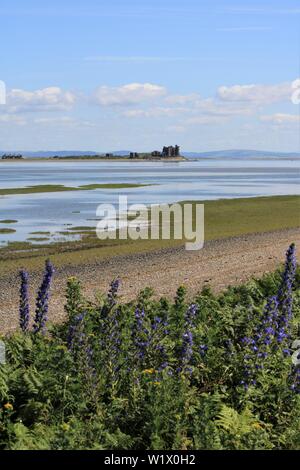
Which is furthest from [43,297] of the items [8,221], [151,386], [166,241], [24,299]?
[8,221]

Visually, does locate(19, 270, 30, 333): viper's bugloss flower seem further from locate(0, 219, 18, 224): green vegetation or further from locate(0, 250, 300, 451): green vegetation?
locate(0, 219, 18, 224): green vegetation

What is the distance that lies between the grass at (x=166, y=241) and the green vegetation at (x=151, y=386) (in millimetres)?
16930

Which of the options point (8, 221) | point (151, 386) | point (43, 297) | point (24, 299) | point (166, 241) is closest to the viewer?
point (151, 386)

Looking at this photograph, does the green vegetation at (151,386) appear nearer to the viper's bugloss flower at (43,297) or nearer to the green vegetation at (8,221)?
the viper's bugloss flower at (43,297)

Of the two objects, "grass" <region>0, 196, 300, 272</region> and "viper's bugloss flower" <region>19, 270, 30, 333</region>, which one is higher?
"viper's bugloss flower" <region>19, 270, 30, 333</region>

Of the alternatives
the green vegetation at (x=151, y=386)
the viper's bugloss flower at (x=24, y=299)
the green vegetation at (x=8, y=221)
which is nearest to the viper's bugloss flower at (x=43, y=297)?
the green vegetation at (x=151, y=386)

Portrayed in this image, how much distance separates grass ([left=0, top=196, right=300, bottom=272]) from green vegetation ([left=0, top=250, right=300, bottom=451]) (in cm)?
1693

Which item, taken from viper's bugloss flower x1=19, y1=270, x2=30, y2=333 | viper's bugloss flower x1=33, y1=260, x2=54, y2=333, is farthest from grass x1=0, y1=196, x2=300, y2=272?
viper's bugloss flower x1=33, y1=260, x2=54, y2=333

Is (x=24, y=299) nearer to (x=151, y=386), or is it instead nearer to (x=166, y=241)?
(x=151, y=386)

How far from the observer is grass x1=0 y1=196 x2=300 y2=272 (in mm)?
27953

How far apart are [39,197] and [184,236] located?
31686mm

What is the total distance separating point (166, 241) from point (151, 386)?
2582 centimetres

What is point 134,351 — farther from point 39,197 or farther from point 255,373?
point 39,197

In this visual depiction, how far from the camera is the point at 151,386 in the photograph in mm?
7414
